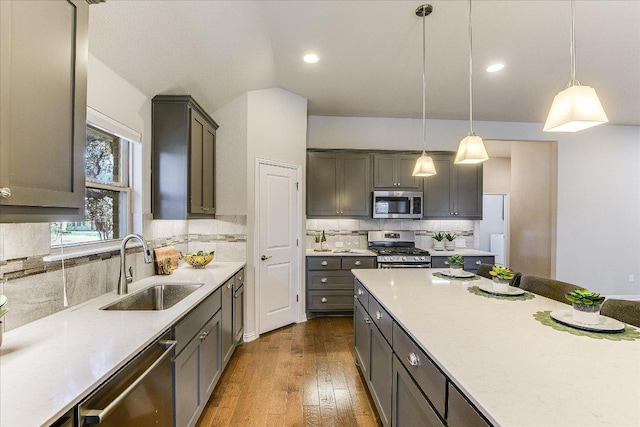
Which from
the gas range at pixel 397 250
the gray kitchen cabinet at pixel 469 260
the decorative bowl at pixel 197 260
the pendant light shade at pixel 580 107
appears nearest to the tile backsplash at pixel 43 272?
the decorative bowl at pixel 197 260

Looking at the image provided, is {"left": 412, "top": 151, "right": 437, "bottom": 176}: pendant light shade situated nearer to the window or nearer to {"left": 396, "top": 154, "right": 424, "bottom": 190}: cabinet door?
{"left": 396, "top": 154, "right": 424, "bottom": 190}: cabinet door

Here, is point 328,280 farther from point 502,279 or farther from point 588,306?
point 588,306

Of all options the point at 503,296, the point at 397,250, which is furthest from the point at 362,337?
the point at 397,250

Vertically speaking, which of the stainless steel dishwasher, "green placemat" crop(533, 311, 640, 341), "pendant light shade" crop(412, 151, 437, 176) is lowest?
the stainless steel dishwasher

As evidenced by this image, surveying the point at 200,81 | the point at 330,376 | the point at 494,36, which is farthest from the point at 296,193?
the point at 494,36

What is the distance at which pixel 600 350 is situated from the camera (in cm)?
119

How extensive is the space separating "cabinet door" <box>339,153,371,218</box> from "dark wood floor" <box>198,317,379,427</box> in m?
1.75

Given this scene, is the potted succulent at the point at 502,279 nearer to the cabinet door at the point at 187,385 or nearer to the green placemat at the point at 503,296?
the green placemat at the point at 503,296

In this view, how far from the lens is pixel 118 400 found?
44.1 inches

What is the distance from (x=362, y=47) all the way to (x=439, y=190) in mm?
2603

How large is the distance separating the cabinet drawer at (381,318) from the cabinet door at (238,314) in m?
1.39

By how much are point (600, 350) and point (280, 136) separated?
3426 millimetres

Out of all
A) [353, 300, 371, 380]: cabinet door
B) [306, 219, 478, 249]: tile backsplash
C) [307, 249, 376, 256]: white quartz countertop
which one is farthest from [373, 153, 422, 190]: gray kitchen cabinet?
[353, 300, 371, 380]: cabinet door

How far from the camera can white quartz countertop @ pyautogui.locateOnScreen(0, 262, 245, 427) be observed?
2.93 feet
